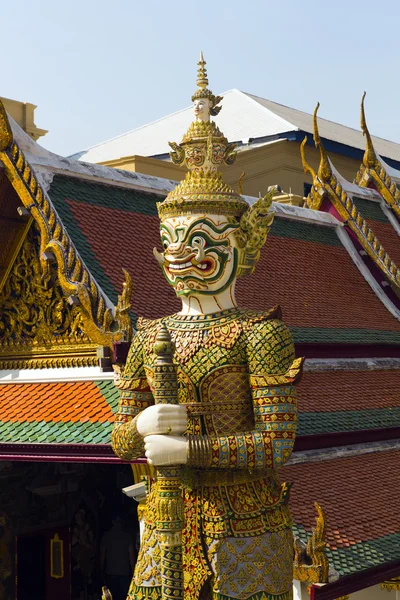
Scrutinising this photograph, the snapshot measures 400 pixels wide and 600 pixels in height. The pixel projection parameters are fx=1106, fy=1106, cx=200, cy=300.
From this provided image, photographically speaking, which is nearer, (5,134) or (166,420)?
(166,420)

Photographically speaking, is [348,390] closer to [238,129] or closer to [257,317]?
[257,317]

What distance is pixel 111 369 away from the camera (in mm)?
8625

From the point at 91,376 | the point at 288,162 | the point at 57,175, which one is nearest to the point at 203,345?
the point at 91,376

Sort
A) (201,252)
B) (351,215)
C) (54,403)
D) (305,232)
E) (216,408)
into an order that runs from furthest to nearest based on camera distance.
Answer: (351,215) < (305,232) < (54,403) < (201,252) < (216,408)

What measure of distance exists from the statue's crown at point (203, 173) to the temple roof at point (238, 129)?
19.2 m

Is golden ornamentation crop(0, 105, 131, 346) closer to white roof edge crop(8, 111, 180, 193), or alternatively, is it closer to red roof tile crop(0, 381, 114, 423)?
white roof edge crop(8, 111, 180, 193)

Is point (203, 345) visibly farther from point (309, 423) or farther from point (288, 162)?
point (288, 162)

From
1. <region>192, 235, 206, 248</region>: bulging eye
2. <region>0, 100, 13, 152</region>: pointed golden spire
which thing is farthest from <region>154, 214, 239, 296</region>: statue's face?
<region>0, 100, 13, 152</region>: pointed golden spire

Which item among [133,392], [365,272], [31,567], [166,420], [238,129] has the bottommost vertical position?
[31,567]

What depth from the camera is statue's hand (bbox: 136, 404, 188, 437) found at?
6.02 meters

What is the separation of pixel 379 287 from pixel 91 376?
529 centimetres

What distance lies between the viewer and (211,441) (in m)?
6.12

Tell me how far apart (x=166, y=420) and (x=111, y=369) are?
104 inches

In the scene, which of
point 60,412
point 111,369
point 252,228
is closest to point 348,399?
point 111,369
